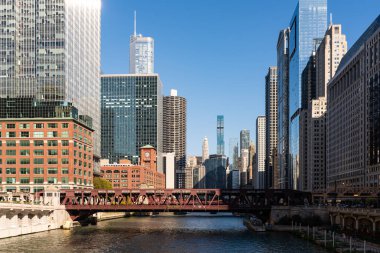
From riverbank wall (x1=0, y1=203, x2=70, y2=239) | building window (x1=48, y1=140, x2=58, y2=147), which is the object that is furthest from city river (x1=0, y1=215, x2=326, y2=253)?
building window (x1=48, y1=140, x2=58, y2=147)

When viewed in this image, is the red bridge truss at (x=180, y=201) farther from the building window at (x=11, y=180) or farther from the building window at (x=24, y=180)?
the building window at (x=11, y=180)

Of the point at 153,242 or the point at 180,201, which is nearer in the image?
the point at 153,242

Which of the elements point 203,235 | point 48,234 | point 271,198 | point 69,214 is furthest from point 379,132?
point 48,234

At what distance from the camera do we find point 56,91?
191000 millimetres

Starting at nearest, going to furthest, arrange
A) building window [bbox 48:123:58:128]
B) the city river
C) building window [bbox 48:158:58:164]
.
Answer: the city river < building window [bbox 48:158:58:164] < building window [bbox 48:123:58:128]

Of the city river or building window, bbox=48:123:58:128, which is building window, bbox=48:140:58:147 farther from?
the city river

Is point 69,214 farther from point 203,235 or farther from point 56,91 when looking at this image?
point 56,91

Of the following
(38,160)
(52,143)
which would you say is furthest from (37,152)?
(52,143)

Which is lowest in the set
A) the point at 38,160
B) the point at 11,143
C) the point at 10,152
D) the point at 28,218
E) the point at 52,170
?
the point at 28,218

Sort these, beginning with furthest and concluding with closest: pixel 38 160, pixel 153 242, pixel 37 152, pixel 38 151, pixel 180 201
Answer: pixel 37 152 < pixel 38 151 < pixel 38 160 < pixel 180 201 < pixel 153 242

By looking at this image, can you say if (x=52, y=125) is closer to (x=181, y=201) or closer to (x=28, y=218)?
(x=181, y=201)

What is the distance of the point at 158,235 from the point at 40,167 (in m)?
66.3

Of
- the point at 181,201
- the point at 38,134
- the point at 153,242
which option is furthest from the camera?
the point at 38,134

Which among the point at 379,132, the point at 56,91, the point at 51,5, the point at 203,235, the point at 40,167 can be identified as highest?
the point at 51,5
